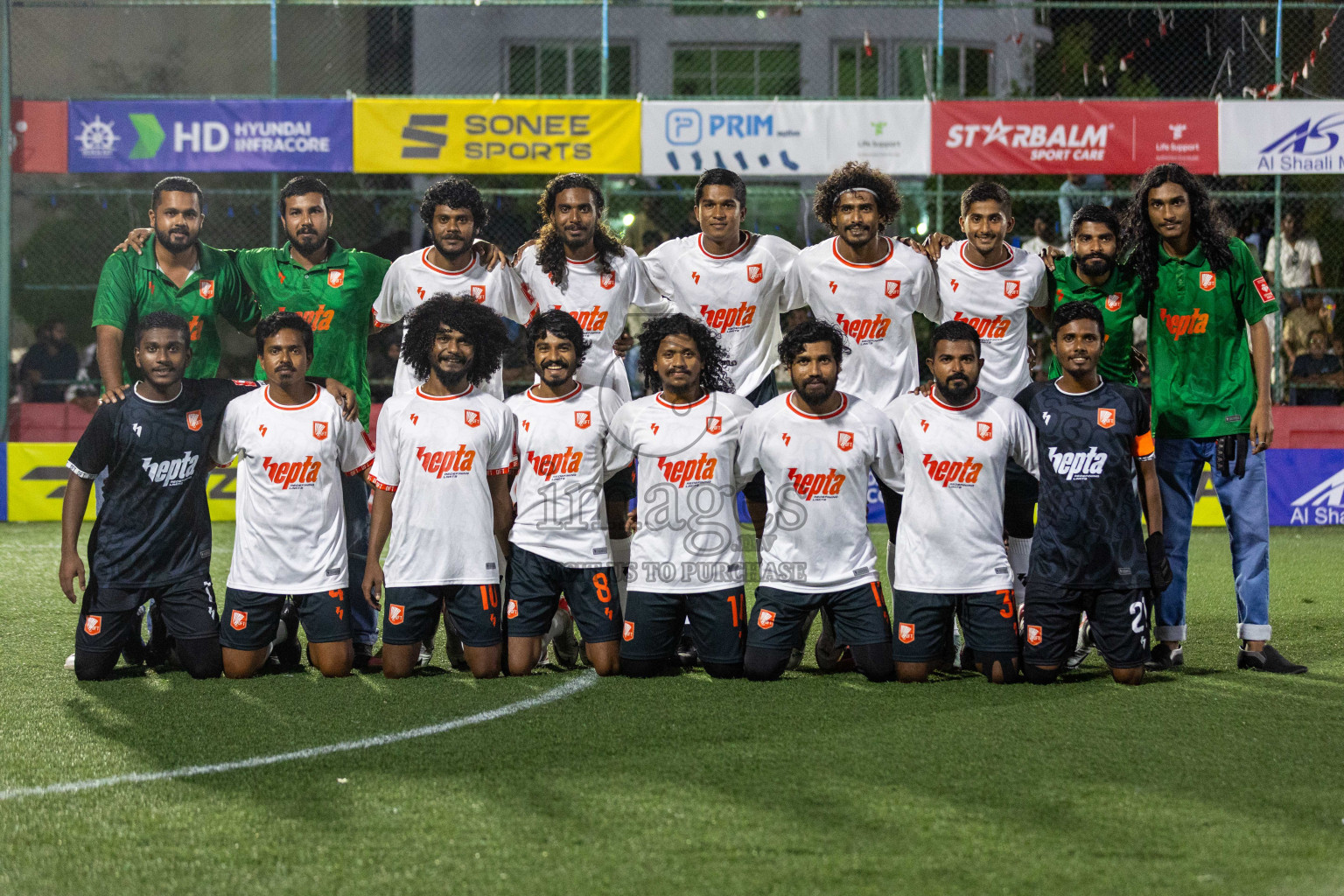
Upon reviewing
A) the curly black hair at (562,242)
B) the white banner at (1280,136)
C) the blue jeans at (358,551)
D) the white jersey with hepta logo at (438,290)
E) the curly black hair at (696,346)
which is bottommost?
the blue jeans at (358,551)

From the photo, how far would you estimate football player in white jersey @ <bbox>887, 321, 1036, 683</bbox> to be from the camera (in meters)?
5.54

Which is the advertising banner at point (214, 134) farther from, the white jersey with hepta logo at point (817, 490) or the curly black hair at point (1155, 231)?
the curly black hair at point (1155, 231)

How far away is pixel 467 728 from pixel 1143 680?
9.10 feet

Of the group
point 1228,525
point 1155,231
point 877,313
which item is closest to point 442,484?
point 877,313

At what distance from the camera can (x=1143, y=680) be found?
555cm

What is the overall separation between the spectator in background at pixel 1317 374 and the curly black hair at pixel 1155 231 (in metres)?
7.93

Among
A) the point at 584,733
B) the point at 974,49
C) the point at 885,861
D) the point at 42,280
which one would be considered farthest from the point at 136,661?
the point at 974,49

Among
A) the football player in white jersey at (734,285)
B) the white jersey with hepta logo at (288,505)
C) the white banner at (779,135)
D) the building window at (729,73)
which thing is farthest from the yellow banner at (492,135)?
the white jersey with hepta logo at (288,505)

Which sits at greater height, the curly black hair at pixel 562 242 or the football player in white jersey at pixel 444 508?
the curly black hair at pixel 562 242

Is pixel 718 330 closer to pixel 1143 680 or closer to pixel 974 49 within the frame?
pixel 1143 680

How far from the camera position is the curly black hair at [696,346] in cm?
579

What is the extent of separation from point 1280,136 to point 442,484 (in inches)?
416

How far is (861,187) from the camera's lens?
6.27 m

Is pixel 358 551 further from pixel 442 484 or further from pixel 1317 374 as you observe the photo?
pixel 1317 374
